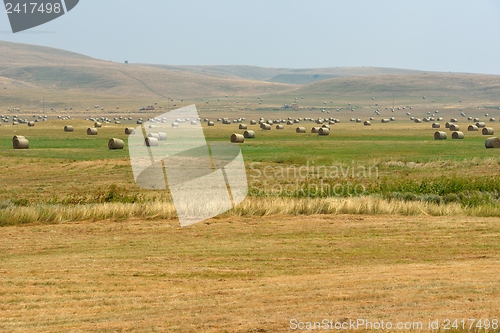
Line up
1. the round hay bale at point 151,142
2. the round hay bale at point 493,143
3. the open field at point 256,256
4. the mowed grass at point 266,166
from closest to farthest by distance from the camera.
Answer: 1. the open field at point 256,256
2. the mowed grass at point 266,166
3. the round hay bale at point 493,143
4. the round hay bale at point 151,142

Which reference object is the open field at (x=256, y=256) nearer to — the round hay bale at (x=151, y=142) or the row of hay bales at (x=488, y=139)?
the round hay bale at (x=151, y=142)

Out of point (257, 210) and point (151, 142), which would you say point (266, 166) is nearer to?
point (151, 142)

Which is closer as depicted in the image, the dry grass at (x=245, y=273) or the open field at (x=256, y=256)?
the dry grass at (x=245, y=273)

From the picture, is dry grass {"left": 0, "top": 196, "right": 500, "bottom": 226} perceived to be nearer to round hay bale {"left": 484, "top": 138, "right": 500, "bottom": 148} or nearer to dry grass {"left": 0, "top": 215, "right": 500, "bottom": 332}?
dry grass {"left": 0, "top": 215, "right": 500, "bottom": 332}

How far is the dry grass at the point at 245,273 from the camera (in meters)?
10.4

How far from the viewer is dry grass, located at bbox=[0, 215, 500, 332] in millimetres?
10414

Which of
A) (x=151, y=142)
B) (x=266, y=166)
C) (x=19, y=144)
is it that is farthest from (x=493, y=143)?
(x=19, y=144)

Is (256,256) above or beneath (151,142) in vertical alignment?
above

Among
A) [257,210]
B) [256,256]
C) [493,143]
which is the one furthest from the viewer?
[493,143]

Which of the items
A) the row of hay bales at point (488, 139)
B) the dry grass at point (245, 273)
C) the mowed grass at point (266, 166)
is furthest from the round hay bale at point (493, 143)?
the dry grass at point (245, 273)

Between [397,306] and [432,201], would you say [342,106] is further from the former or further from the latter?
[397,306]

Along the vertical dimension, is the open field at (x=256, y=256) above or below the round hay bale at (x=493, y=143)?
above

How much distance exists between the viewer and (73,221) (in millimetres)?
21078

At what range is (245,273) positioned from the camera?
1425 centimetres
